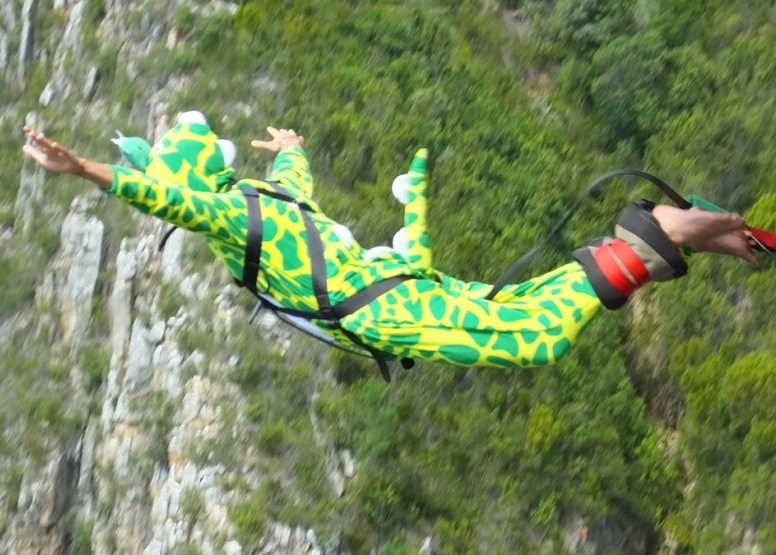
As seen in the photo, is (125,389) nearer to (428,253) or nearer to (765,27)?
(428,253)

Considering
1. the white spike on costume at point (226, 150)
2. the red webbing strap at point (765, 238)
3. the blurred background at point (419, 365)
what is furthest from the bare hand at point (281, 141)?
the blurred background at point (419, 365)

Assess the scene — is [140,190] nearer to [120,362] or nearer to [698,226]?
[698,226]

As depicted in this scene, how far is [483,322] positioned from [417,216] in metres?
0.50

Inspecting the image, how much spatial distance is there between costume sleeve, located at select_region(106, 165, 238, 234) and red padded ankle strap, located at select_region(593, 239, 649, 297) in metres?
1.45

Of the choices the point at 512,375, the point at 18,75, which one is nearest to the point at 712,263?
the point at 512,375

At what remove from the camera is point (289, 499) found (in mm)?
6223

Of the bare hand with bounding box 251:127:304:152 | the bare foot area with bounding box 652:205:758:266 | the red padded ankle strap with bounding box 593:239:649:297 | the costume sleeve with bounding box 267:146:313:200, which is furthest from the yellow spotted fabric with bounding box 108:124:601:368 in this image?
the bare hand with bounding box 251:127:304:152

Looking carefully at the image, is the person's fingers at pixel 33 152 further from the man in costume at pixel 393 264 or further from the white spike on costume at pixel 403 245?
the white spike on costume at pixel 403 245

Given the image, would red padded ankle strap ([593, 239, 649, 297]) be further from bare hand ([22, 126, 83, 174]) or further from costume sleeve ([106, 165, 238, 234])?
bare hand ([22, 126, 83, 174])

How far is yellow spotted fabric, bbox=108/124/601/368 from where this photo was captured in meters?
2.65

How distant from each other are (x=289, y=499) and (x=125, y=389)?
2.42 metres

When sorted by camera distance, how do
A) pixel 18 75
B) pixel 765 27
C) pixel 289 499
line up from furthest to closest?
1. pixel 18 75
2. pixel 765 27
3. pixel 289 499

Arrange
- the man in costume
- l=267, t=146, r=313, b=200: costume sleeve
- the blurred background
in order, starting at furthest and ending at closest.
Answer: the blurred background, l=267, t=146, r=313, b=200: costume sleeve, the man in costume

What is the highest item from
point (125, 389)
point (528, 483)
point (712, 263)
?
point (712, 263)
